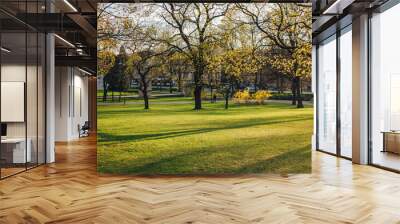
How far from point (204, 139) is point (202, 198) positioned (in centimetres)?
204

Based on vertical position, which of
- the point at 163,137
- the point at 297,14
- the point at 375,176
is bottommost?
the point at 375,176

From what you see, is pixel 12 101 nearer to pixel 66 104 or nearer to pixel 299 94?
pixel 299 94

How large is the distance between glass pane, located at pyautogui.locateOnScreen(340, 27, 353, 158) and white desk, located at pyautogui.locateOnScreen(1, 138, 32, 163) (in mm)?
6680

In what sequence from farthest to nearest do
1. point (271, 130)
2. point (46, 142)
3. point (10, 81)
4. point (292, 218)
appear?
point (46, 142) → point (271, 130) → point (10, 81) → point (292, 218)

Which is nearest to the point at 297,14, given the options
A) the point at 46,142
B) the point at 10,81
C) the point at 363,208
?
the point at 363,208

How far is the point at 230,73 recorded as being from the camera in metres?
7.37

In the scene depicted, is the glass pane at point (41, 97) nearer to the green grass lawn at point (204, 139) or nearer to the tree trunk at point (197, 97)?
the green grass lawn at point (204, 139)

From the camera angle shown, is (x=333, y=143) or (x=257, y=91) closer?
(x=257, y=91)

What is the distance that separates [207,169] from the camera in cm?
714

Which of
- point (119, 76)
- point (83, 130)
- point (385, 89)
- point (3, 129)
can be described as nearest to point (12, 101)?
point (3, 129)

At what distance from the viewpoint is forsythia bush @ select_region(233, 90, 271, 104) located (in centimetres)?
743

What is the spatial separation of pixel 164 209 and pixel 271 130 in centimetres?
320

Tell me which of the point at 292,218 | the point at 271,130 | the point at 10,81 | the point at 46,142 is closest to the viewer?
the point at 292,218

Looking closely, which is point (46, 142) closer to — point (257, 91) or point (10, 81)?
point (10, 81)
